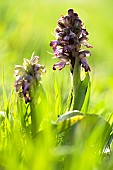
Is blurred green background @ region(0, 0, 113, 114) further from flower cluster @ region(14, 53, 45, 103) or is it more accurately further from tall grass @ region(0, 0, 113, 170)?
flower cluster @ region(14, 53, 45, 103)

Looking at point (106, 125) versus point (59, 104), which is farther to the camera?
point (59, 104)

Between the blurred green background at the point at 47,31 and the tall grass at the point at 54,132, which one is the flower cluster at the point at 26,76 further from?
the blurred green background at the point at 47,31

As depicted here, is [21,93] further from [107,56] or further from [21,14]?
[21,14]

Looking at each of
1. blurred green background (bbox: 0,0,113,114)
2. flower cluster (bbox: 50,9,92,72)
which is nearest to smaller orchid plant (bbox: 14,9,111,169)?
flower cluster (bbox: 50,9,92,72)

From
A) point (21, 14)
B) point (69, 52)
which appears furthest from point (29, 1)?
point (69, 52)

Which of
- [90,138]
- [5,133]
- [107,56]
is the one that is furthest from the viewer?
[107,56]

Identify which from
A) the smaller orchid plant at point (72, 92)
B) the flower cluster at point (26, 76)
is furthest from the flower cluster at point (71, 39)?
the flower cluster at point (26, 76)

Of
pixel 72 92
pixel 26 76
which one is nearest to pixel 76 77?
pixel 72 92
